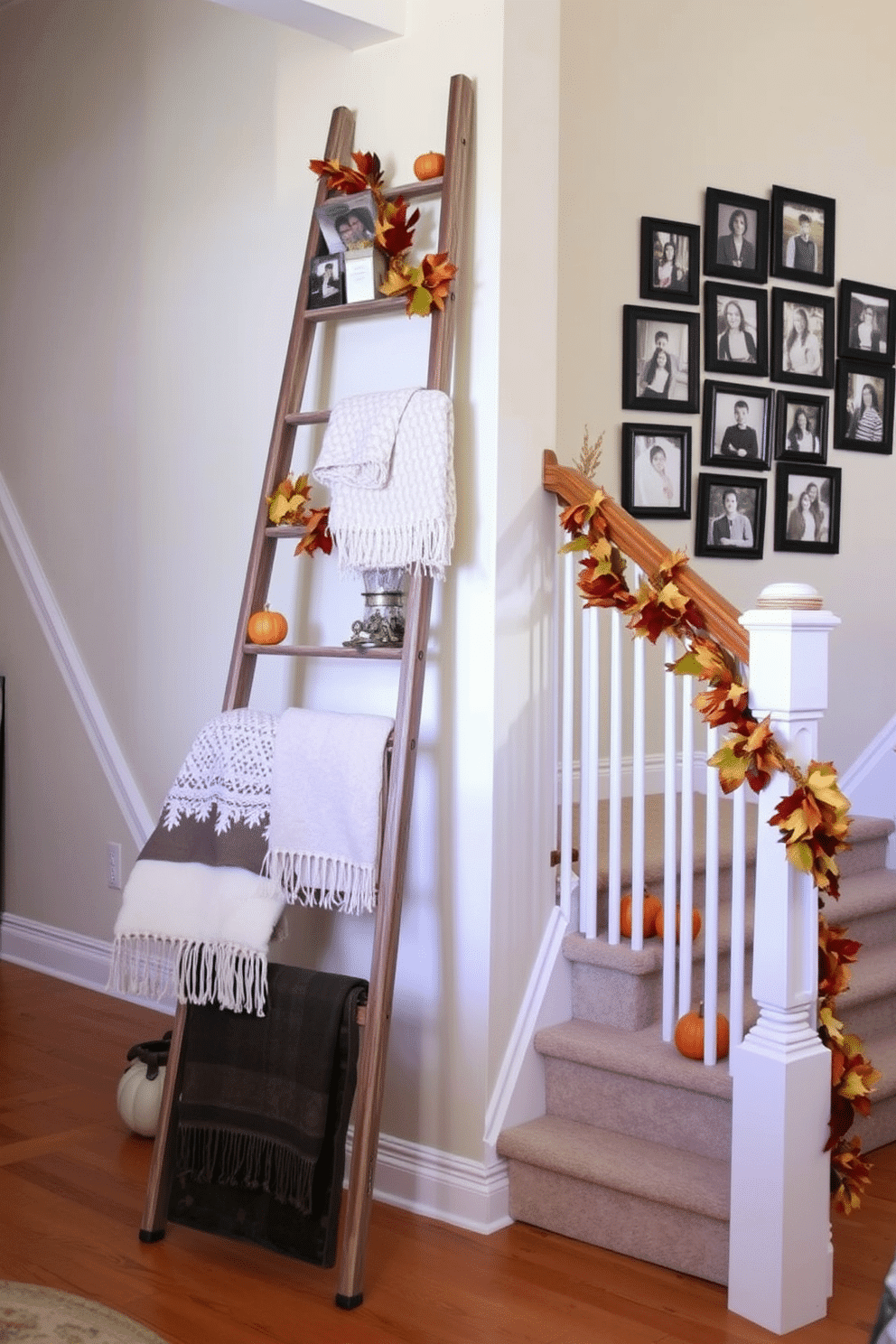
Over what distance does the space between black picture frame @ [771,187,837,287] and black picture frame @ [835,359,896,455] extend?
31cm

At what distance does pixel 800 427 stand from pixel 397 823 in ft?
8.12

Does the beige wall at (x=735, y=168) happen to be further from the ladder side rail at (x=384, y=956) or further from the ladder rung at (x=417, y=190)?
the ladder side rail at (x=384, y=956)

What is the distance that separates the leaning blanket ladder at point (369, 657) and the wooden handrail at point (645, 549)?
0.31 metres

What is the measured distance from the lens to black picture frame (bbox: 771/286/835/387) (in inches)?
181

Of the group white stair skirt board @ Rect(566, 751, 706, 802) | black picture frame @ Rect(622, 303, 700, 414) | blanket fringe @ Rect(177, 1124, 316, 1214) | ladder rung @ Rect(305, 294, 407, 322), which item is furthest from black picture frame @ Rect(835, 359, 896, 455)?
blanket fringe @ Rect(177, 1124, 316, 1214)

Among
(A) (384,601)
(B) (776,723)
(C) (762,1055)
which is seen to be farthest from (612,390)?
(C) (762,1055)

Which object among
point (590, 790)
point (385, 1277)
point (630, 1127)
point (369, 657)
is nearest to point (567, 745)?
point (590, 790)

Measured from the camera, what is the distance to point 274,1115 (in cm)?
283

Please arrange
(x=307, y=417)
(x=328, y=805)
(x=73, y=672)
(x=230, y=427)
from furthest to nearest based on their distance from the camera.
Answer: (x=73, y=672)
(x=230, y=427)
(x=307, y=417)
(x=328, y=805)

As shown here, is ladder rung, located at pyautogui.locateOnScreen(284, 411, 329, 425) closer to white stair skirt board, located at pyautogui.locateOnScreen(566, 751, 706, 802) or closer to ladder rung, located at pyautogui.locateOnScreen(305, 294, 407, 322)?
ladder rung, located at pyautogui.locateOnScreen(305, 294, 407, 322)

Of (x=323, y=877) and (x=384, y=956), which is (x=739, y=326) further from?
(x=384, y=956)

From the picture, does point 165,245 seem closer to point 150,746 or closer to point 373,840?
point 150,746

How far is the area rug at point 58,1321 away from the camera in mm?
2457

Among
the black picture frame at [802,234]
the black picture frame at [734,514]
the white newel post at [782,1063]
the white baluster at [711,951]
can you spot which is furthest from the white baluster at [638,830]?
the black picture frame at [802,234]
